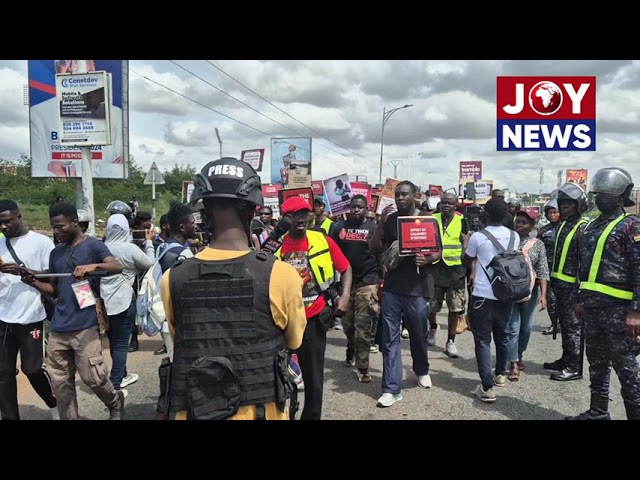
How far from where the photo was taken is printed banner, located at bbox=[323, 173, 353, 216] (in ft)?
26.6

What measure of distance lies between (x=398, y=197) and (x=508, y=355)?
205 centimetres

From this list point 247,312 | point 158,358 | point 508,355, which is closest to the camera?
point 247,312

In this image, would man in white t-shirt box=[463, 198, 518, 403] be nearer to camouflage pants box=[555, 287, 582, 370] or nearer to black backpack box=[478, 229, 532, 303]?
black backpack box=[478, 229, 532, 303]

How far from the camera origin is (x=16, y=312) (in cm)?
368

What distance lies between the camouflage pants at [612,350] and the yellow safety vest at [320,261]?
2.12 m

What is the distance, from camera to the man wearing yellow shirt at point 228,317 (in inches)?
76.2

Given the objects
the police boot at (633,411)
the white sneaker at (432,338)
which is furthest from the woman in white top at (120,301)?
the police boot at (633,411)

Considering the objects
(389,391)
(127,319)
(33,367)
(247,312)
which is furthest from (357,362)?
(247,312)

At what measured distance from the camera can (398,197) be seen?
4.54m

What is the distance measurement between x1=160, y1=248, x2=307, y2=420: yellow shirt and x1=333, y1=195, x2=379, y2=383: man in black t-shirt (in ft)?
10.1

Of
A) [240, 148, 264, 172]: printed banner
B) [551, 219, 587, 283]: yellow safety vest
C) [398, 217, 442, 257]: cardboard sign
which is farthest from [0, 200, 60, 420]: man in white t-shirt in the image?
[240, 148, 264, 172]: printed banner

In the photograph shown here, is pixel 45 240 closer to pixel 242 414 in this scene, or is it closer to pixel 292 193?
pixel 242 414

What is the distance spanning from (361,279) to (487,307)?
1381 mm

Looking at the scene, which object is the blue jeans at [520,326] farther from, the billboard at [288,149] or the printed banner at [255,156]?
the billboard at [288,149]
